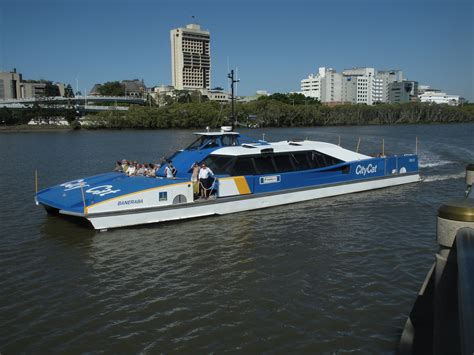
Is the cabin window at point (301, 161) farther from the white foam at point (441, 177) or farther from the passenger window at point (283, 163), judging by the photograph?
the white foam at point (441, 177)

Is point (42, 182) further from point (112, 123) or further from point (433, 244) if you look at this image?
point (112, 123)

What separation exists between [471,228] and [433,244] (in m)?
8.45

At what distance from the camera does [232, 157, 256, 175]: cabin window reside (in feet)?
Answer: 60.6

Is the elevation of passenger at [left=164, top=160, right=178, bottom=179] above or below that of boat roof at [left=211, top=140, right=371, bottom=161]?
below

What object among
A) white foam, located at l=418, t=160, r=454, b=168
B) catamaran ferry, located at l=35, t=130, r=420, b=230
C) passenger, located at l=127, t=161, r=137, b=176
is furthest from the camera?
white foam, located at l=418, t=160, r=454, b=168

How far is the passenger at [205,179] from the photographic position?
17.4 metres

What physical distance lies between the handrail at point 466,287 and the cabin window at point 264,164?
43.1ft

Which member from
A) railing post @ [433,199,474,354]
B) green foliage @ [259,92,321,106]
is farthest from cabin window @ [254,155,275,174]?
green foliage @ [259,92,321,106]

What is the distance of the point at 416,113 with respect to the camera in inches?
5837

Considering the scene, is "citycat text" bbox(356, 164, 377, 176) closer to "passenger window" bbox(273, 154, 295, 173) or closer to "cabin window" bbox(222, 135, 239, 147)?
"passenger window" bbox(273, 154, 295, 173)

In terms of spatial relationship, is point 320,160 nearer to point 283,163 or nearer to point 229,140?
point 283,163

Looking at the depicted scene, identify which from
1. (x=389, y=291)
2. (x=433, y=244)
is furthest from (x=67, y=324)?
(x=433, y=244)

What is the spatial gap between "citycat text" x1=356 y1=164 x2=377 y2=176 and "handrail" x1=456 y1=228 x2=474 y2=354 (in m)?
16.6

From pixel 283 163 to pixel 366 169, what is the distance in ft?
17.4
